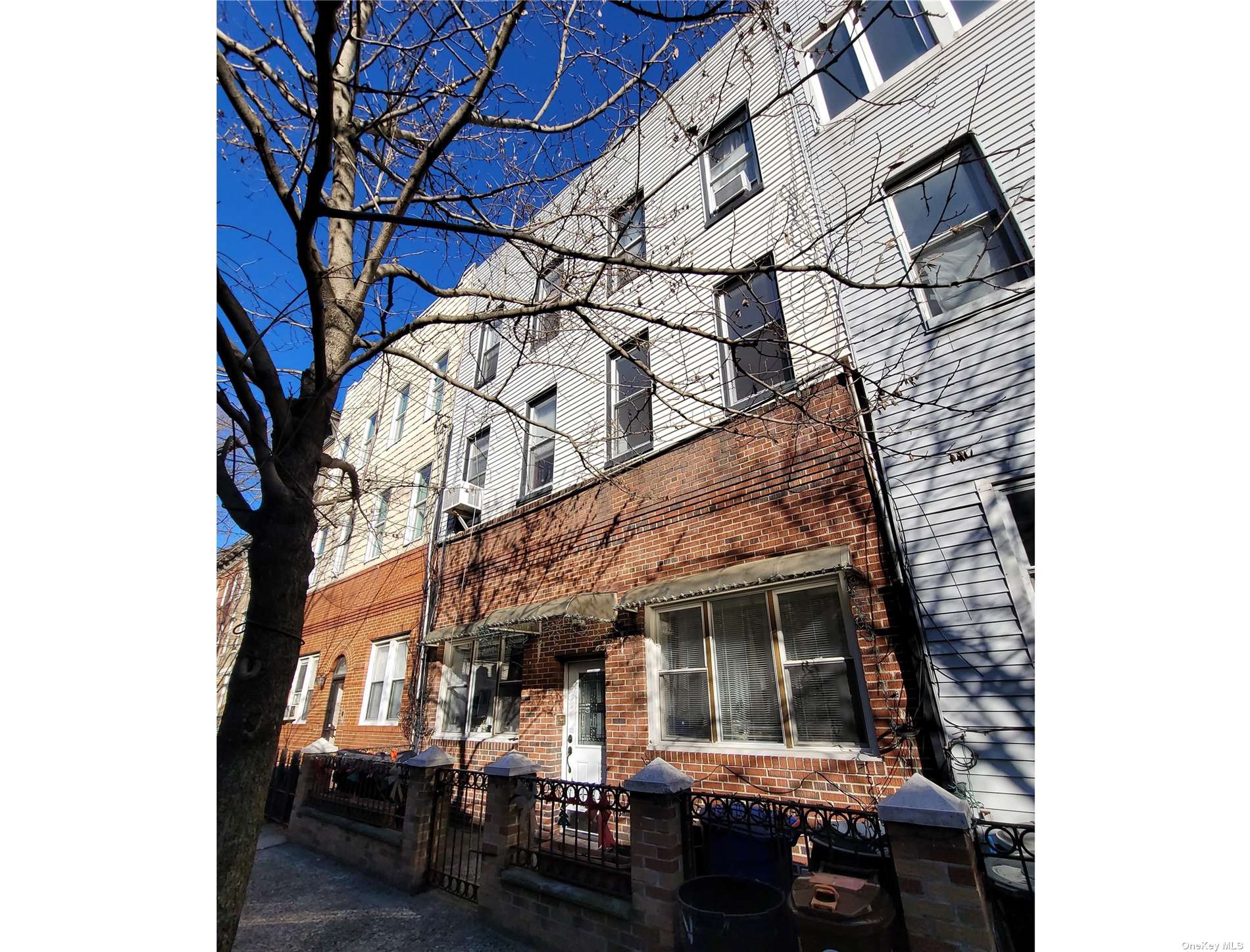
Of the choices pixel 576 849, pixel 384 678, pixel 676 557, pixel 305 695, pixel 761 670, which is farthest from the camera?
pixel 305 695

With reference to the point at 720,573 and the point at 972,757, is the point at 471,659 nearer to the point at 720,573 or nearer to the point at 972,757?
the point at 720,573

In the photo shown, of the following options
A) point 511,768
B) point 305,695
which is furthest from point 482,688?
point 305,695

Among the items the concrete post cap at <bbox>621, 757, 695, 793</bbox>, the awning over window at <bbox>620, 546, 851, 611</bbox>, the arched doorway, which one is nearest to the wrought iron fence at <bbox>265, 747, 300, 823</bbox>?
the arched doorway

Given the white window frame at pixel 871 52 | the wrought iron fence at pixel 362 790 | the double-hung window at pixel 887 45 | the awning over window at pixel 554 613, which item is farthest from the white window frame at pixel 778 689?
the double-hung window at pixel 887 45

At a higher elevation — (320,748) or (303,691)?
(303,691)

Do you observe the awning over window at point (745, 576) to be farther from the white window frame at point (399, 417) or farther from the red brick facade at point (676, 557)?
the white window frame at point (399, 417)

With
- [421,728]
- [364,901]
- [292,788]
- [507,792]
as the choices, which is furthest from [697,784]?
[292,788]

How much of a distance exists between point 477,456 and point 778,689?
819 cm

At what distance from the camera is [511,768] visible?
512 cm

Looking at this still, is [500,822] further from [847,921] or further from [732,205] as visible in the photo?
[732,205]

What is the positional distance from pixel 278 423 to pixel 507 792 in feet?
12.8

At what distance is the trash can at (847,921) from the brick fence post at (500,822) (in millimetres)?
2784

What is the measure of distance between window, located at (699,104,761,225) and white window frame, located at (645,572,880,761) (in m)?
5.71

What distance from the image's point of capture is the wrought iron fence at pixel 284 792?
9375 mm
